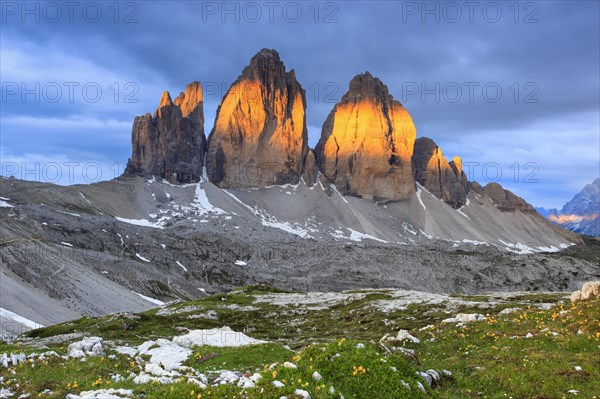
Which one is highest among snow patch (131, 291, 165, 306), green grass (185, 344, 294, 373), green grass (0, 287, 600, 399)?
green grass (0, 287, 600, 399)

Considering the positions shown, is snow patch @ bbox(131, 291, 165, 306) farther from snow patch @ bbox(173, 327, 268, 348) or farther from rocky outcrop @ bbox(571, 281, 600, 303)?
rocky outcrop @ bbox(571, 281, 600, 303)

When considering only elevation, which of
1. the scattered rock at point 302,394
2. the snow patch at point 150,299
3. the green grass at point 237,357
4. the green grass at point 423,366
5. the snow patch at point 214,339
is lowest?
the snow patch at point 150,299

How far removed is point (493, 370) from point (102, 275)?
13118 centimetres

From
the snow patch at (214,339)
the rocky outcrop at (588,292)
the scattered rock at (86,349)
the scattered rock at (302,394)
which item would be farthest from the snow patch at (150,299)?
the scattered rock at (302,394)

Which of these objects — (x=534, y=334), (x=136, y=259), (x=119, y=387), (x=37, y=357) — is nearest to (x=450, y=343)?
(x=534, y=334)

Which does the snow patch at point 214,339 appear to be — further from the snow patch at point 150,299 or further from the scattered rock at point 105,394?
the snow patch at point 150,299

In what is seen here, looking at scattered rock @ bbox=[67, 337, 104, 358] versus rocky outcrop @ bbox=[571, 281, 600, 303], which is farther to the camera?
rocky outcrop @ bbox=[571, 281, 600, 303]

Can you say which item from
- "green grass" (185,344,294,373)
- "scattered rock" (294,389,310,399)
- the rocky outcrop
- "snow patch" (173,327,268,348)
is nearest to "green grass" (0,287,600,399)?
"green grass" (185,344,294,373)

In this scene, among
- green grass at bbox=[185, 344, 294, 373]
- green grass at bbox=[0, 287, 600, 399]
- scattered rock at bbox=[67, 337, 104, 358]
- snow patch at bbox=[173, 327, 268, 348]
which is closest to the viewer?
green grass at bbox=[0, 287, 600, 399]

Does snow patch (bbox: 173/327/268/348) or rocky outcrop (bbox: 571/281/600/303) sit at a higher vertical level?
rocky outcrop (bbox: 571/281/600/303)

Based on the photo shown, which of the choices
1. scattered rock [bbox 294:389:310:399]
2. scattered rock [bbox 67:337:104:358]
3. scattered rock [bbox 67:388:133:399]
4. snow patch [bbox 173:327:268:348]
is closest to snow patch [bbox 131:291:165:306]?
snow patch [bbox 173:327:268:348]

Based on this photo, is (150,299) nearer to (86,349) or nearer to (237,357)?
(86,349)

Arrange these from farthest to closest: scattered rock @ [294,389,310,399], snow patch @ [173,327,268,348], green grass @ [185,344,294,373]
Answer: snow patch @ [173,327,268,348]
green grass @ [185,344,294,373]
scattered rock @ [294,389,310,399]

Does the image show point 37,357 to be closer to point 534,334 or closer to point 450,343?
point 450,343
